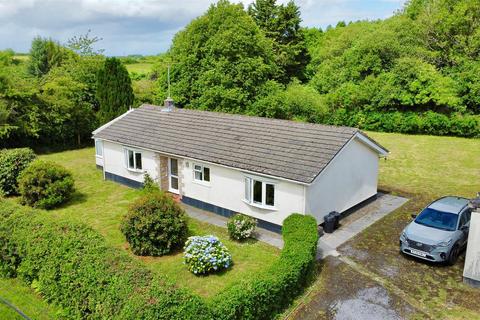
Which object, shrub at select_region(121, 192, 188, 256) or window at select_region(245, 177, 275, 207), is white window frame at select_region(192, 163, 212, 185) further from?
shrub at select_region(121, 192, 188, 256)

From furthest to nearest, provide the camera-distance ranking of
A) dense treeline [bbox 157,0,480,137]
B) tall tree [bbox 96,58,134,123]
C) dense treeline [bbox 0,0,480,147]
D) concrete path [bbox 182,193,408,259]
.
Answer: dense treeline [bbox 157,0,480,137]
tall tree [bbox 96,58,134,123]
dense treeline [bbox 0,0,480,147]
concrete path [bbox 182,193,408,259]

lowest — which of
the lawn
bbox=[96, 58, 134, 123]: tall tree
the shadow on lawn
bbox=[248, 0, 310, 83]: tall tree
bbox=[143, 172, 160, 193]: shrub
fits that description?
the lawn

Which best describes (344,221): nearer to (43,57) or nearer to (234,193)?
(234,193)

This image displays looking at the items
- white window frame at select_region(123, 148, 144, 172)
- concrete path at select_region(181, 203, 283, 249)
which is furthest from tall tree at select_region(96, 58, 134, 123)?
concrete path at select_region(181, 203, 283, 249)

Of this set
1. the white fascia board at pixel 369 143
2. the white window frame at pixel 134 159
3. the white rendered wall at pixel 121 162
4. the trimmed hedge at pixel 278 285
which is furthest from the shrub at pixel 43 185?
the white fascia board at pixel 369 143

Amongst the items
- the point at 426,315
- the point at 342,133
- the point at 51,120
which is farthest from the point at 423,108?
the point at 51,120

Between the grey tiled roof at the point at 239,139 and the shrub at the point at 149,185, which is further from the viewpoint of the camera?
the shrub at the point at 149,185

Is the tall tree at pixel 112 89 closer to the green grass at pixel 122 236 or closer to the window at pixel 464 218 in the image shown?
the green grass at pixel 122 236
